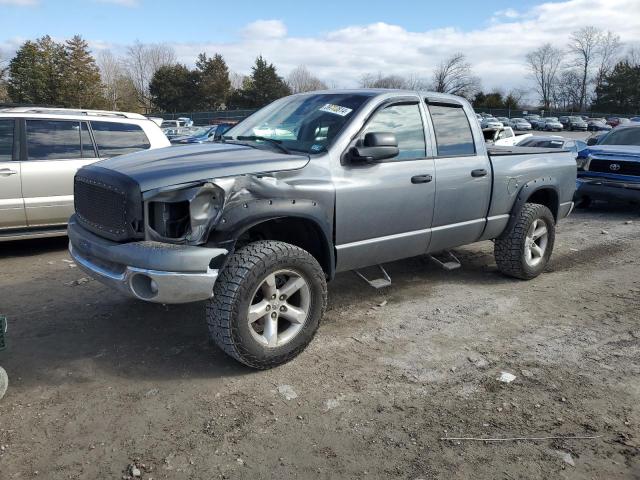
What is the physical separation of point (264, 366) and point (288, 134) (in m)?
1.87

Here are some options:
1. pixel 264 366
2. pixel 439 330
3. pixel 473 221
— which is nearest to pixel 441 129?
pixel 473 221

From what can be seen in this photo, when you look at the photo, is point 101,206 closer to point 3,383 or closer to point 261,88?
point 3,383

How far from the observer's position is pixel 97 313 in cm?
465

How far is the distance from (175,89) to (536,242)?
65226 millimetres

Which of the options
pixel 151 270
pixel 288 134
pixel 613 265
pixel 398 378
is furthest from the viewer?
pixel 613 265

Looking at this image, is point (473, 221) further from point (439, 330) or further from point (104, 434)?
point (104, 434)

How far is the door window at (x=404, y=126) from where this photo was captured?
14.1 ft

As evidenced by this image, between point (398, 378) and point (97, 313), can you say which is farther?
point (97, 313)

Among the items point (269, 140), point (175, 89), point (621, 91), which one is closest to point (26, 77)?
point (175, 89)

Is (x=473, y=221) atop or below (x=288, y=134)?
below

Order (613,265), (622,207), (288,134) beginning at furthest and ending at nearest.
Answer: (622,207)
(613,265)
(288,134)

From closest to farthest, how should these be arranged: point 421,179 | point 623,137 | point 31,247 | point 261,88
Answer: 1. point 421,179
2. point 31,247
3. point 623,137
4. point 261,88

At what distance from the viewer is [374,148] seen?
397 centimetres

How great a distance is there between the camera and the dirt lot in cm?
275
